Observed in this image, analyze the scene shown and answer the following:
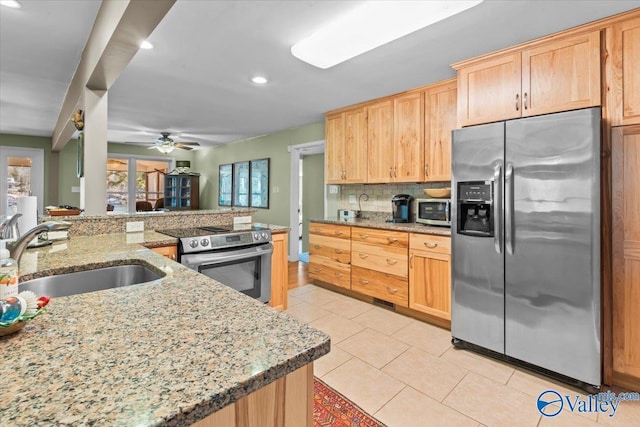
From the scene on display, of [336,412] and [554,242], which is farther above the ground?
[554,242]

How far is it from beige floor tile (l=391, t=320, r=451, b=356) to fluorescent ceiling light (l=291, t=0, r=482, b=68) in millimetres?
2265

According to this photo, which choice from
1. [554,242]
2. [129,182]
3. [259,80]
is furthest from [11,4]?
[129,182]

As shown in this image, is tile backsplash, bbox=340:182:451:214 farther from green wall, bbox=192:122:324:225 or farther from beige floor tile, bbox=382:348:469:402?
beige floor tile, bbox=382:348:469:402

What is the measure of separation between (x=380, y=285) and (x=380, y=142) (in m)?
1.60

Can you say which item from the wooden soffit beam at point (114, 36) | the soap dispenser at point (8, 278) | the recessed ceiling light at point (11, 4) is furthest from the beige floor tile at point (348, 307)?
the recessed ceiling light at point (11, 4)

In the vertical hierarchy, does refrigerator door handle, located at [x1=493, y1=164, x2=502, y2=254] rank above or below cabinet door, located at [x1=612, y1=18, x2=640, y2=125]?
below

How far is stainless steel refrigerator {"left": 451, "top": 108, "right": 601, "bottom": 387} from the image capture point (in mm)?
1841

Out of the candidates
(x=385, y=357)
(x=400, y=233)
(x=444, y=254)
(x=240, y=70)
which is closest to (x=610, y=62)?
(x=444, y=254)

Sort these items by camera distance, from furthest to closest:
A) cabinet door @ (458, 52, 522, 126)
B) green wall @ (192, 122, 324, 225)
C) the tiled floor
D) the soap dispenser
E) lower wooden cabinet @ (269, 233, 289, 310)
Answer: green wall @ (192, 122, 324, 225)
lower wooden cabinet @ (269, 233, 289, 310)
cabinet door @ (458, 52, 522, 126)
the tiled floor
the soap dispenser

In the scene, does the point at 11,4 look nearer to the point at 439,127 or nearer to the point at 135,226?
the point at 135,226

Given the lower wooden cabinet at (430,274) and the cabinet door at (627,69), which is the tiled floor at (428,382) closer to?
the lower wooden cabinet at (430,274)

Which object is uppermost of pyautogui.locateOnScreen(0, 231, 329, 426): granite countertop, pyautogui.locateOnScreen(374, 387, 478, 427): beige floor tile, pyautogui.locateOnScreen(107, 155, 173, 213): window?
pyautogui.locateOnScreen(107, 155, 173, 213): window

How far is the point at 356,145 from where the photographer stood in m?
3.77

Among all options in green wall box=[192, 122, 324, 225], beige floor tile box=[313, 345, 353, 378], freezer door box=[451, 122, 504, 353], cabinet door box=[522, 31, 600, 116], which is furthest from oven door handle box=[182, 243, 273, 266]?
green wall box=[192, 122, 324, 225]
